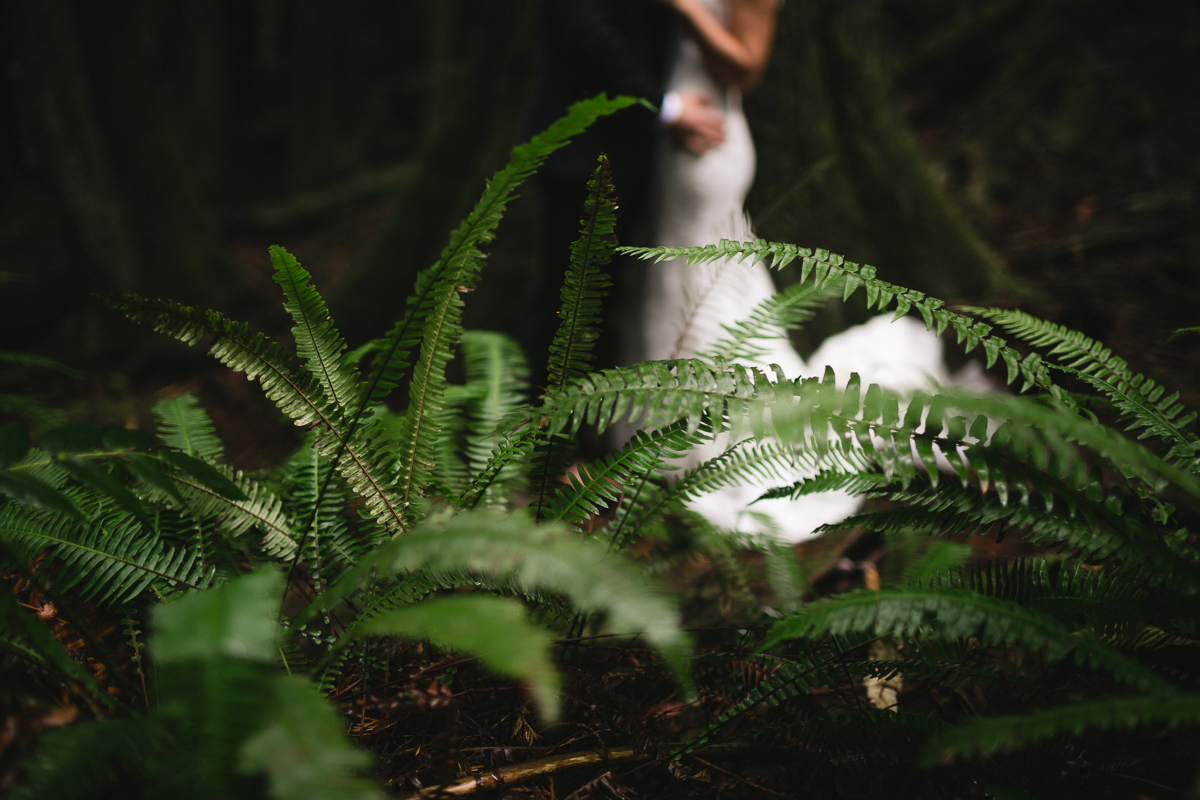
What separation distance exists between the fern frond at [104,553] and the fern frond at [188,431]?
334 mm

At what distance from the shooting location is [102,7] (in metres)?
4.01

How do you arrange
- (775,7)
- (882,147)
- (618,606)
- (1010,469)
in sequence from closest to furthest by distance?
(618,606) → (1010,469) → (775,7) → (882,147)

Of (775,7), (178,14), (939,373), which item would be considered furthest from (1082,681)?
(178,14)

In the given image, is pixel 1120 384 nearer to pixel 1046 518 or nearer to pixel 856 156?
pixel 1046 518

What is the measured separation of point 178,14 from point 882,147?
37.4ft

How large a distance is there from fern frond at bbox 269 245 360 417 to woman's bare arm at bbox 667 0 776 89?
6.78 feet

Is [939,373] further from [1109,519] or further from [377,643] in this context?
[377,643]

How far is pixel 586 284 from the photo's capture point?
114cm

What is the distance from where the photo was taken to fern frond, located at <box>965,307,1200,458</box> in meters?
1.26

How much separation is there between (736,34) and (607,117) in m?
0.68

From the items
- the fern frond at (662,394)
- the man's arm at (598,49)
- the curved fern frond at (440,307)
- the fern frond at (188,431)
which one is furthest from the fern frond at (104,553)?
the man's arm at (598,49)

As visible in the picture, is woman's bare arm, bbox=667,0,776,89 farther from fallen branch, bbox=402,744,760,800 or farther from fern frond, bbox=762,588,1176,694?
fallen branch, bbox=402,744,760,800

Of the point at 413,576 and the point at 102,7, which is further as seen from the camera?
the point at 102,7

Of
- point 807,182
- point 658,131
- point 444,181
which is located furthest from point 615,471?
point 444,181
